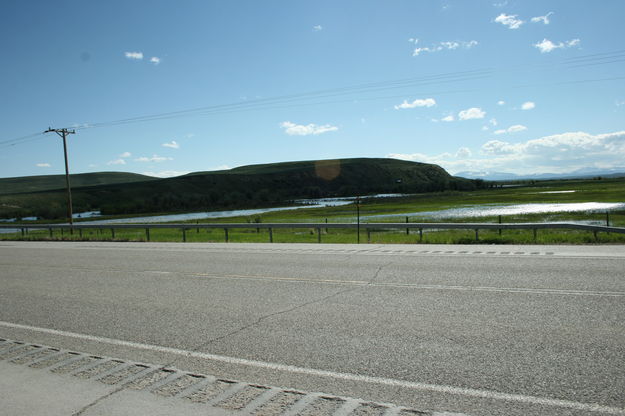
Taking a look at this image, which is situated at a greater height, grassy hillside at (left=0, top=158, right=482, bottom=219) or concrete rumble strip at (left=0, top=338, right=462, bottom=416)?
grassy hillside at (left=0, top=158, right=482, bottom=219)

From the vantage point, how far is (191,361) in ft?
17.0

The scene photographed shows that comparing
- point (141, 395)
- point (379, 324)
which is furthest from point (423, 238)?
point (141, 395)

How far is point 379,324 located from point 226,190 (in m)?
142

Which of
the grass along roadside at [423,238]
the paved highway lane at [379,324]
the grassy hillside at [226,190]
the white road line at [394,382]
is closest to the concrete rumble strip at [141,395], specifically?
the paved highway lane at [379,324]

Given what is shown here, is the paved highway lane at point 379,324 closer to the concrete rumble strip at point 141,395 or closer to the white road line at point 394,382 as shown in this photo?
the white road line at point 394,382

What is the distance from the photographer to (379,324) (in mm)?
6176

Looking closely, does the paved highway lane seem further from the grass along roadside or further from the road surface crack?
the grass along roadside

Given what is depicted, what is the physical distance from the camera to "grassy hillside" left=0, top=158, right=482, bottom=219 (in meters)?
101

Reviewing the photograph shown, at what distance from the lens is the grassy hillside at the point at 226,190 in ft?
332

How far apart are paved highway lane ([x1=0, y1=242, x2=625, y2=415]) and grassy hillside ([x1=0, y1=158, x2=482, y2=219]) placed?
77032 mm

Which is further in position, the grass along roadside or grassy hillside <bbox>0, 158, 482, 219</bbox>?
grassy hillside <bbox>0, 158, 482, 219</bbox>

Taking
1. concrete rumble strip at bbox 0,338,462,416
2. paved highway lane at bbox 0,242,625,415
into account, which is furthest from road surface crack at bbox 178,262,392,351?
concrete rumble strip at bbox 0,338,462,416

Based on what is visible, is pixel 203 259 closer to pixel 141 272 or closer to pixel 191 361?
pixel 141 272

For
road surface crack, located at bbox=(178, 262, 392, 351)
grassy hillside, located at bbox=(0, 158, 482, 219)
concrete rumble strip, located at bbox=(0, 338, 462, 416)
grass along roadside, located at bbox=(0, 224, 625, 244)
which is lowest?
grass along roadside, located at bbox=(0, 224, 625, 244)
